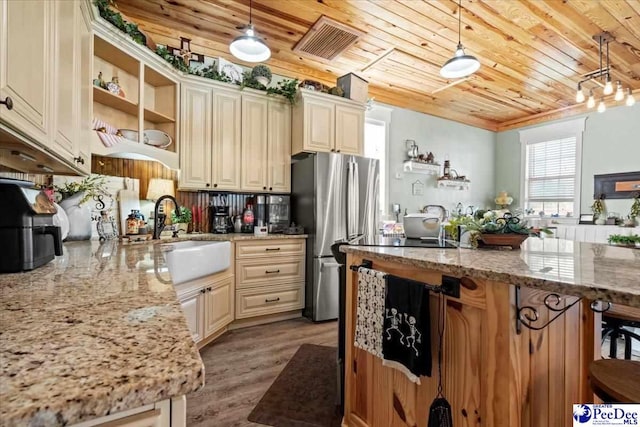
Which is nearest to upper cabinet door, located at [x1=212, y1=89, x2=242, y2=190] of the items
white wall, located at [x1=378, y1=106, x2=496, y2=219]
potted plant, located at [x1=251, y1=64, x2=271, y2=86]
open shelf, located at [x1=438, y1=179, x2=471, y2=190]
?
potted plant, located at [x1=251, y1=64, x2=271, y2=86]

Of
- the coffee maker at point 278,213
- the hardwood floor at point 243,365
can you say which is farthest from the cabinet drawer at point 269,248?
the hardwood floor at point 243,365

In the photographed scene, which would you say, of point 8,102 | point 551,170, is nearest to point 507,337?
point 8,102

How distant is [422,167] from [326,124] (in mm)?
2086

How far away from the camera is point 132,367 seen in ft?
1.37

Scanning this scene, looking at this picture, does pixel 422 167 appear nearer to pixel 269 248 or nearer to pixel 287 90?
pixel 287 90

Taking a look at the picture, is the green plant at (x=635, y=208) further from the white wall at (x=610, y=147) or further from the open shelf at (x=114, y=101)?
the open shelf at (x=114, y=101)

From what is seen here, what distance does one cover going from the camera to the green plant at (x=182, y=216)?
2916 millimetres

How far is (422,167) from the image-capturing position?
4.76 meters

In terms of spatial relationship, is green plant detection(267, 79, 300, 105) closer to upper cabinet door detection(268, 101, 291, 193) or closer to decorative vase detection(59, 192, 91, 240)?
upper cabinet door detection(268, 101, 291, 193)

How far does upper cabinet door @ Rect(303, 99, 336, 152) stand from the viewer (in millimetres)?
3318

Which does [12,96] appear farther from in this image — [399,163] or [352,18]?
[399,163]

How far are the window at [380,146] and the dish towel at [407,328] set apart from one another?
11.1ft

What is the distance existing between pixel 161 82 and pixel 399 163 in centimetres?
335

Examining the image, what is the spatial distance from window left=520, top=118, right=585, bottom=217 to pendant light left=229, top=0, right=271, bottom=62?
206 inches
